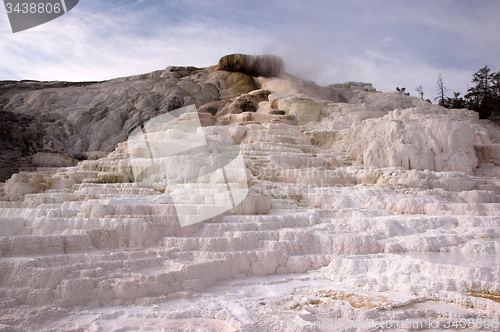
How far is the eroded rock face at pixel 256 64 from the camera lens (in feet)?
94.1

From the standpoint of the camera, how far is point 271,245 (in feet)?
20.4

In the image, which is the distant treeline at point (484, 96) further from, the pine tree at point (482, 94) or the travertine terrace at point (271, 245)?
the travertine terrace at point (271, 245)

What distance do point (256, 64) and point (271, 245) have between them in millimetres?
24780

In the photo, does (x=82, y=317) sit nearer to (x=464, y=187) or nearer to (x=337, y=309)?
(x=337, y=309)

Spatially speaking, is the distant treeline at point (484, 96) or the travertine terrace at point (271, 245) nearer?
the travertine terrace at point (271, 245)

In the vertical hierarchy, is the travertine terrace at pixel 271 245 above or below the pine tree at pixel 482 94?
below

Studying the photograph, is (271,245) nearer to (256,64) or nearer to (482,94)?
(482,94)

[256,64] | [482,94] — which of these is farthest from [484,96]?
[256,64]

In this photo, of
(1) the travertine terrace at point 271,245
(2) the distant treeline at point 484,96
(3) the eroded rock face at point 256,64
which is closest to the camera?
(1) the travertine terrace at point 271,245

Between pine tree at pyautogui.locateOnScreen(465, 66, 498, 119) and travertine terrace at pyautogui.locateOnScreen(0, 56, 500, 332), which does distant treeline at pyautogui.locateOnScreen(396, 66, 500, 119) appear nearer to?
pine tree at pyautogui.locateOnScreen(465, 66, 498, 119)

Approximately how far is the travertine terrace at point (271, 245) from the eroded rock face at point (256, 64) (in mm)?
16921

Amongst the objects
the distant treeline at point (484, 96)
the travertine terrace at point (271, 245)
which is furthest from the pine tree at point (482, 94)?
the travertine terrace at point (271, 245)

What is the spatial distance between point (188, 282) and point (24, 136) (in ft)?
58.4

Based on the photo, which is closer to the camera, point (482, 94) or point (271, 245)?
point (271, 245)
